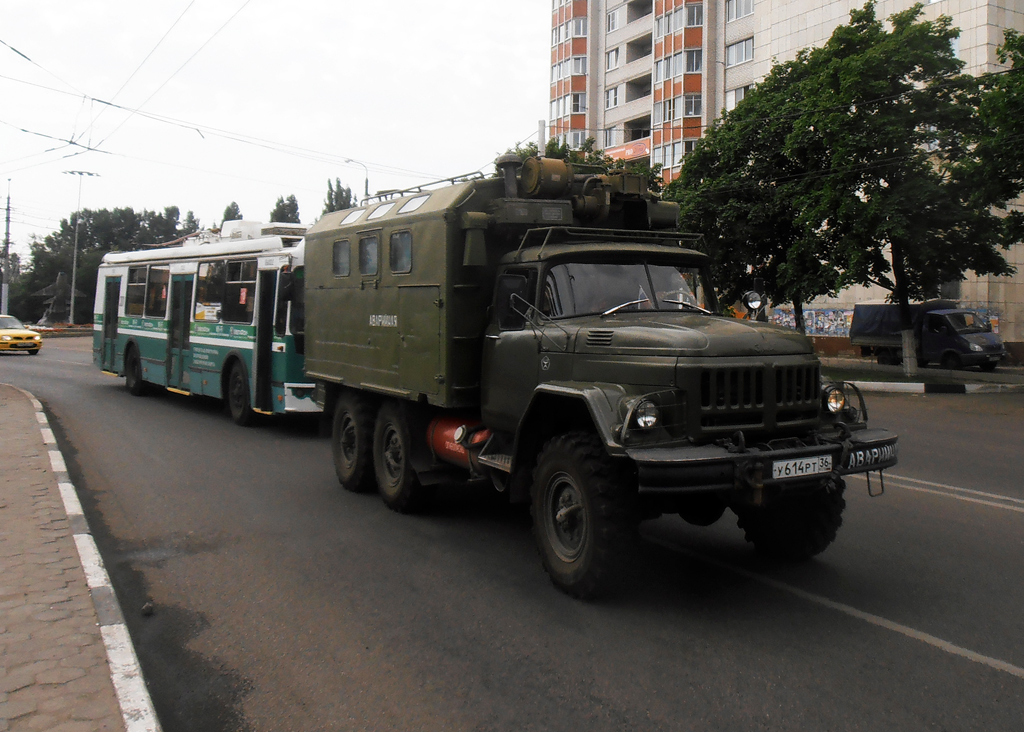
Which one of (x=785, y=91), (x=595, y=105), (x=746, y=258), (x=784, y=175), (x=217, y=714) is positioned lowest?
(x=217, y=714)

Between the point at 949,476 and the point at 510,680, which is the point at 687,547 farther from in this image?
the point at 949,476

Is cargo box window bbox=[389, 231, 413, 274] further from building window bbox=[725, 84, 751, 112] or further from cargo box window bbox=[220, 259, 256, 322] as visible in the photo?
building window bbox=[725, 84, 751, 112]

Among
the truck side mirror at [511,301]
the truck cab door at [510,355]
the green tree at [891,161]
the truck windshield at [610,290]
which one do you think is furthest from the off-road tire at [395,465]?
the green tree at [891,161]

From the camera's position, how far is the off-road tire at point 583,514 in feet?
17.4

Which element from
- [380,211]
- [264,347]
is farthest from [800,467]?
[264,347]

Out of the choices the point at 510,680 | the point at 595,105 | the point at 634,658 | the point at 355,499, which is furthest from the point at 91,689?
the point at 595,105

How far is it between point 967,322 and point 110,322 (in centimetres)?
2583

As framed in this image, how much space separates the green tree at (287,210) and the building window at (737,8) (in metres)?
63.6

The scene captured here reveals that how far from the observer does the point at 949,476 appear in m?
9.89

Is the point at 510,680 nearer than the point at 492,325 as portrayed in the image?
Yes

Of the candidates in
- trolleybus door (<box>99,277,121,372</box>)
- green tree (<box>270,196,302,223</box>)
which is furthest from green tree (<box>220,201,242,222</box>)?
trolleybus door (<box>99,277,121,372</box>)

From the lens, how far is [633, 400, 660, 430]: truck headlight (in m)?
5.14

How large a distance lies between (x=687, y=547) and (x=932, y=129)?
2096 cm

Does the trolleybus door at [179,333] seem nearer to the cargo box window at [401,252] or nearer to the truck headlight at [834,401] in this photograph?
the cargo box window at [401,252]
